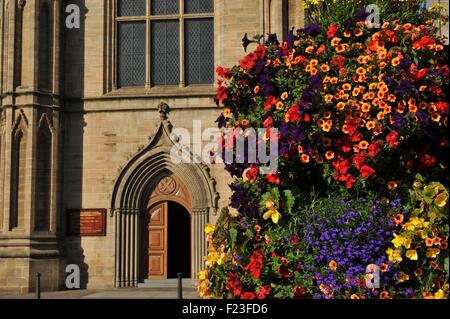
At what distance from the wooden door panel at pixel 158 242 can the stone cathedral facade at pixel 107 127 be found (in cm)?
3

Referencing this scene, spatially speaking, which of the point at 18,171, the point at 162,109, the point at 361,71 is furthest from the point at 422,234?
the point at 18,171

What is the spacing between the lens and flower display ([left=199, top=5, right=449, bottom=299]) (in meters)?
6.47

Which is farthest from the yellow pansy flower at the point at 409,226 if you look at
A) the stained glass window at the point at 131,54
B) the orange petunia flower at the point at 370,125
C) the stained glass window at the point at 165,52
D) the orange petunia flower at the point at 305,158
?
the stained glass window at the point at 131,54

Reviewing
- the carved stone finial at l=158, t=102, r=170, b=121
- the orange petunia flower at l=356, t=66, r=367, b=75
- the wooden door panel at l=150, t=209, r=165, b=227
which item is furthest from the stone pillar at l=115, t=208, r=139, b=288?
the orange petunia flower at l=356, t=66, r=367, b=75

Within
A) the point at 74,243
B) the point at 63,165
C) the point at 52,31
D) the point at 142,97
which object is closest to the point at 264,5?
the point at 142,97

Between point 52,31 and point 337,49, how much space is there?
12.0 metres

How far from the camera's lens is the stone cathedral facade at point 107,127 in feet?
56.0

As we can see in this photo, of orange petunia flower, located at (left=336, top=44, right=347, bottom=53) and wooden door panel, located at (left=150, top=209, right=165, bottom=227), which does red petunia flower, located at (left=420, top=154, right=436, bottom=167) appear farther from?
wooden door panel, located at (left=150, top=209, right=165, bottom=227)

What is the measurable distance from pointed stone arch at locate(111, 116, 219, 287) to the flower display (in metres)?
9.50

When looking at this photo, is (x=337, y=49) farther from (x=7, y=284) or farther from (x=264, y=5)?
(x=7, y=284)

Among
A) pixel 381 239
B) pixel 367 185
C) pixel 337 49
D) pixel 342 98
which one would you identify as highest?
pixel 337 49

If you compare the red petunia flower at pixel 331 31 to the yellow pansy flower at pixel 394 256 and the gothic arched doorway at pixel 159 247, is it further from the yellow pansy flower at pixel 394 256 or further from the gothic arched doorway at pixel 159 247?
the gothic arched doorway at pixel 159 247
